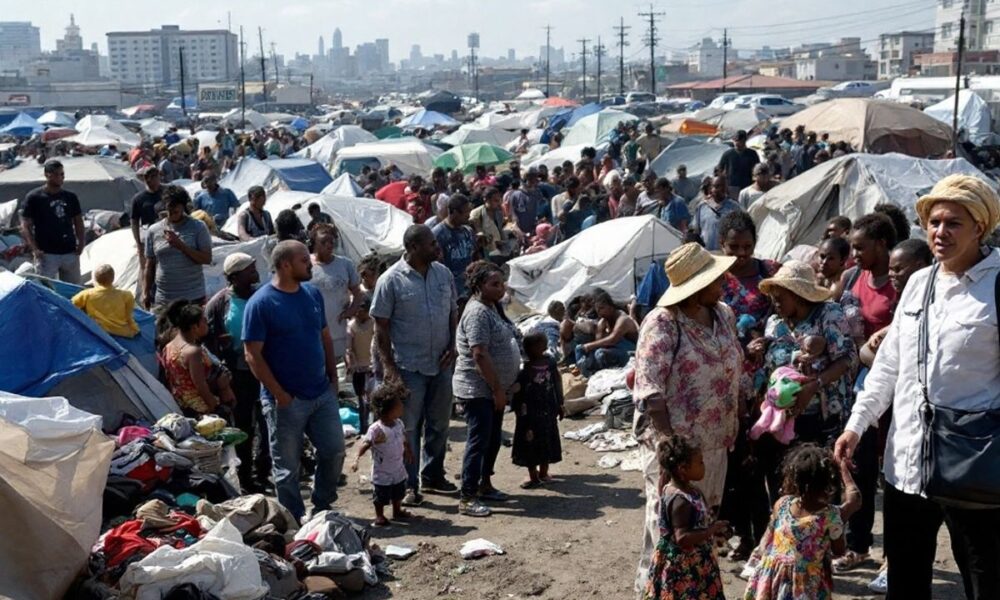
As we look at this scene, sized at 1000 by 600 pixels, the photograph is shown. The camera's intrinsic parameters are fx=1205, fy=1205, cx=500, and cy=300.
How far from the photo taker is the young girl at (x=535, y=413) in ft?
25.2

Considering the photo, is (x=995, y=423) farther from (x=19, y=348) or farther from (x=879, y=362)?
(x=19, y=348)

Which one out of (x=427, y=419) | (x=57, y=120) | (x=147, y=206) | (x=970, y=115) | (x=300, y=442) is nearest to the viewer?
(x=300, y=442)

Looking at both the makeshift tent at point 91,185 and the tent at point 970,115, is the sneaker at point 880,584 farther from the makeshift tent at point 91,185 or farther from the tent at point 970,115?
the tent at point 970,115

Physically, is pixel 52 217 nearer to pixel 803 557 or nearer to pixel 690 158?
pixel 803 557

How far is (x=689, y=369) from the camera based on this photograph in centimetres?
504

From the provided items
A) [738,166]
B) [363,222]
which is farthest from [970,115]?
[363,222]

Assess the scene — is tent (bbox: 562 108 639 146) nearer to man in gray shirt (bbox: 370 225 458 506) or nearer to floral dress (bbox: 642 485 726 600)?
man in gray shirt (bbox: 370 225 458 506)

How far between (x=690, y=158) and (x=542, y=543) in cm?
1528

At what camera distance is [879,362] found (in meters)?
4.39

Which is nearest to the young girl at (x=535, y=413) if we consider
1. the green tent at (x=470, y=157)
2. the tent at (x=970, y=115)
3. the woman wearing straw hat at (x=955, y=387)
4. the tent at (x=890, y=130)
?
the woman wearing straw hat at (x=955, y=387)

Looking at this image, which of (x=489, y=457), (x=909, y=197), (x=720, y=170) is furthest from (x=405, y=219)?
(x=489, y=457)

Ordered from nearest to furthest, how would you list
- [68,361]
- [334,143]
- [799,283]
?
[799,283] → [68,361] → [334,143]

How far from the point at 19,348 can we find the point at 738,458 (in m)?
4.22

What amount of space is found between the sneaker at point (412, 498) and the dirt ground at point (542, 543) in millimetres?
79
